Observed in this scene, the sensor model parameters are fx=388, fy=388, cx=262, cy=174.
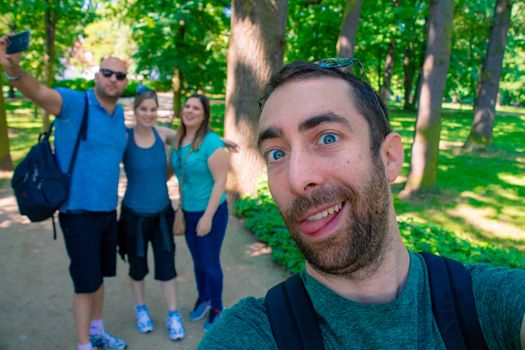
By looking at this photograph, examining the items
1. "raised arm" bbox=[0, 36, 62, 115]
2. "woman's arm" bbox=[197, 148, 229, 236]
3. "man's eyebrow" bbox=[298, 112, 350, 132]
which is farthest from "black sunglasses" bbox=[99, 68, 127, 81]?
"man's eyebrow" bbox=[298, 112, 350, 132]

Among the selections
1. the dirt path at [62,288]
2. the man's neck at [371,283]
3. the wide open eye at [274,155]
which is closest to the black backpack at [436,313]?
the man's neck at [371,283]

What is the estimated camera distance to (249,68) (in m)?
7.25

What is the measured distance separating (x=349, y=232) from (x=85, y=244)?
237cm

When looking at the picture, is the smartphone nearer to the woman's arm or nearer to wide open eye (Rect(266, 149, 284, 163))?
the woman's arm

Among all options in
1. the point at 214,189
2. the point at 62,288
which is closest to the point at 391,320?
the point at 214,189

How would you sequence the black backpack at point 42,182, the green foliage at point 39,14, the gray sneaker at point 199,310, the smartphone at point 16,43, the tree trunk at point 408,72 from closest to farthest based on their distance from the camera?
1. the smartphone at point 16,43
2. the black backpack at point 42,182
3. the gray sneaker at point 199,310
4. the green foliage at point 39,14
5. the tree trunk at point 408,72

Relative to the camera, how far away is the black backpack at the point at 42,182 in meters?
2.79

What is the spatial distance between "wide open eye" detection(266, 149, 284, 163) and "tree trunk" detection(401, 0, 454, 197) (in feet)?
25.7

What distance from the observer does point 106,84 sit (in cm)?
299

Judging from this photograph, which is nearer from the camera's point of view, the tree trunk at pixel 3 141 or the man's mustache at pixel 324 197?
the man's mustache at pixel 324 197

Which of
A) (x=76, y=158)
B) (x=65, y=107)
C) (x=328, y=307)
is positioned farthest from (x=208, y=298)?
(x=328, y=307)

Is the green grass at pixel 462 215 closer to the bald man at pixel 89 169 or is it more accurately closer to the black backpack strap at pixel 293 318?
the bald man at pixel 89 169

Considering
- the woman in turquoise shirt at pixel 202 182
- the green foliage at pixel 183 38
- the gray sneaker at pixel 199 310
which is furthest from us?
the green foliage at pixel 183 38

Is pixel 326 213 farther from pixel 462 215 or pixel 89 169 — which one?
pixel 462 215
